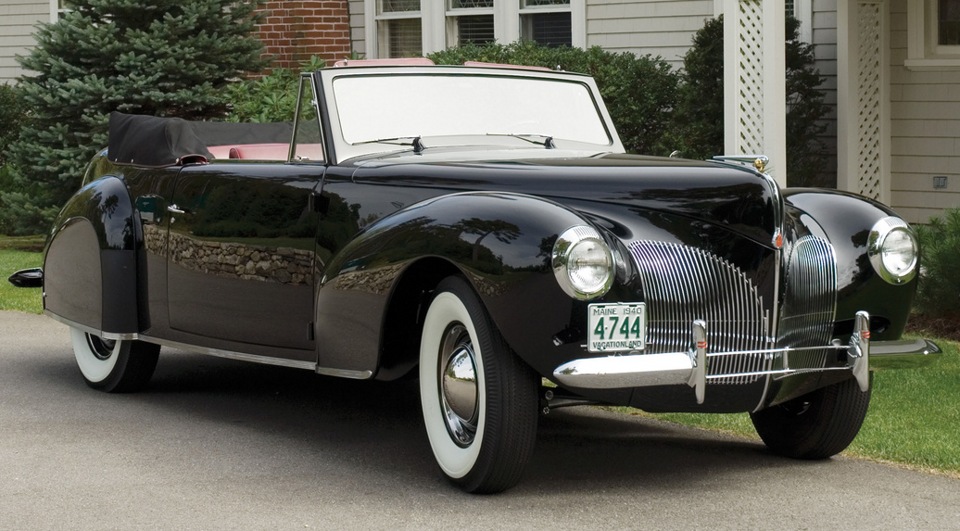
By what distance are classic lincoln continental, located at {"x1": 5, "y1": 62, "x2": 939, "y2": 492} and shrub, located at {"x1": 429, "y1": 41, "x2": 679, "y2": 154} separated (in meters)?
6.67

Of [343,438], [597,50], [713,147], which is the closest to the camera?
[343,438]

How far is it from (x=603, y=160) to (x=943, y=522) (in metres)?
1.89

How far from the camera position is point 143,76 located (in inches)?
580

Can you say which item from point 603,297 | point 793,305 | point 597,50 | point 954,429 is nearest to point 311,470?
point 603,297

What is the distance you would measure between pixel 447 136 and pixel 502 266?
1635mm

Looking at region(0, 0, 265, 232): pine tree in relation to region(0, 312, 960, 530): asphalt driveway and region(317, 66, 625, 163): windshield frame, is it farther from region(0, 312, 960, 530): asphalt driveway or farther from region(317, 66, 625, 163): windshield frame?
region(317, 66, 625, 163): windshield frame

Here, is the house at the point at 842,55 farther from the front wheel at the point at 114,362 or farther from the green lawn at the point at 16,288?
the front wheel at the point at 114,362

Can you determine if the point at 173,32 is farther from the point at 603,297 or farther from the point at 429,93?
the point at 603,297

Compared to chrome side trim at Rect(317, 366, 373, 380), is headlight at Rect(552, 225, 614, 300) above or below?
above

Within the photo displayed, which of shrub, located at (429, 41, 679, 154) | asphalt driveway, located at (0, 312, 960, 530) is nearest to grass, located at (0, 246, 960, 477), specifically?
asphalt driveway, located at (0, 312, 960, 530)

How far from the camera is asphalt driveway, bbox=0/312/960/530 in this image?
16.3 ft

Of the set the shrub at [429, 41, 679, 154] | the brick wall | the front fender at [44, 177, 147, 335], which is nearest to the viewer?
the front fender at [44, 177, 147, 335]

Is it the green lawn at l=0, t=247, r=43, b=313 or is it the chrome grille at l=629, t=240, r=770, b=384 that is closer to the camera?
the chrome grille at l=629, t=240, r=770, b=384

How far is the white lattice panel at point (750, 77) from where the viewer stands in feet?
38.5
